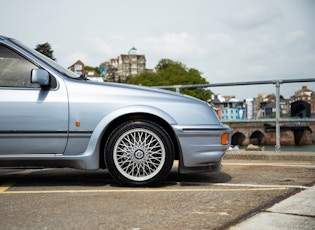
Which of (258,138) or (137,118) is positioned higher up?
(137,118)

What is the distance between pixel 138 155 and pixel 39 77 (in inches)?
46.0

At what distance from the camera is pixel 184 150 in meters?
4.18

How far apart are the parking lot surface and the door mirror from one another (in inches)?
38.5

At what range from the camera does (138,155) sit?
4.13 m

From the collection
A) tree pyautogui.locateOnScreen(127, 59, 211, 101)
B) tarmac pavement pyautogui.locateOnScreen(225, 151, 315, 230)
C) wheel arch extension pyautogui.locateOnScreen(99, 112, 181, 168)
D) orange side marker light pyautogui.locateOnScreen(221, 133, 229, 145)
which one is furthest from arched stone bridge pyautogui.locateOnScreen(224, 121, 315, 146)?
tarmac pavement pyautogui.locateOnScreen(225, 151, 315, 230)

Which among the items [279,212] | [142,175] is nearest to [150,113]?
[142,175]

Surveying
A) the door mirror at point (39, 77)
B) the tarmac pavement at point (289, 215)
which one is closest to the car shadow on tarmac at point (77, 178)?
the door mirror at point (39, 77)

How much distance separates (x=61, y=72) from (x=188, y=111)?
1303mm

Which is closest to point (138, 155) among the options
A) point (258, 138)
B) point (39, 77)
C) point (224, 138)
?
point (224, 138)

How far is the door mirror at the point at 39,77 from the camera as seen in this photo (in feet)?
13.4

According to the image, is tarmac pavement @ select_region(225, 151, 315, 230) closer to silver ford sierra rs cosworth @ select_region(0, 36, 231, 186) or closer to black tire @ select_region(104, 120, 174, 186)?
silver ford sierra rs cosworth @ select_region(0, 36, 231, 186)

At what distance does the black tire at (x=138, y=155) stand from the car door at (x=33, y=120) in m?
0.49

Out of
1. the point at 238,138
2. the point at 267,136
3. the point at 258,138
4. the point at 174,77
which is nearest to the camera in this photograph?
the point at 267,136

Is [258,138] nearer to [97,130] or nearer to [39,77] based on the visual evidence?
[97,130]
